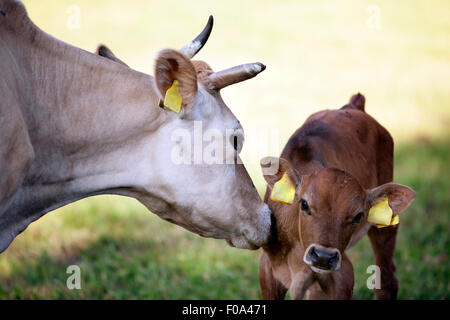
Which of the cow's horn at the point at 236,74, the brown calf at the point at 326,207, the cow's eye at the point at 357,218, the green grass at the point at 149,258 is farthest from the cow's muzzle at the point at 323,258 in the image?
the green grass at the point at 149,258

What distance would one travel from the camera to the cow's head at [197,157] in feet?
11.6

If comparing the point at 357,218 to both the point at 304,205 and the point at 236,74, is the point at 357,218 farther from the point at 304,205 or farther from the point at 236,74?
the point at 236,74

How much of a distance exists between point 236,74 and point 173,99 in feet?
1.29

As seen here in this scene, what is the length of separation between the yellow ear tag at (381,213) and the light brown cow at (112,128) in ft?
3.06

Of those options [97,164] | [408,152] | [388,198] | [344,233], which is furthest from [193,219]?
[408,152]

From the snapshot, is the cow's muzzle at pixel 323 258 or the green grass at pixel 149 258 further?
the green grass at pixel 149 258

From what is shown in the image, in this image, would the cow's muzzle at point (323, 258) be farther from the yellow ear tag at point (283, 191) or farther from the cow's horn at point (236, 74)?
the cow's horn at point (236, 74)

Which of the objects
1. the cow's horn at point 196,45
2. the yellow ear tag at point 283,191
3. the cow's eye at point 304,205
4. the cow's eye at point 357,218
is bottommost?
the cow's eye at point 357,218

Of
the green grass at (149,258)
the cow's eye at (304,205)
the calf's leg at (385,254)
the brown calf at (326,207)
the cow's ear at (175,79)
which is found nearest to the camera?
the cow's ear at (175,79)

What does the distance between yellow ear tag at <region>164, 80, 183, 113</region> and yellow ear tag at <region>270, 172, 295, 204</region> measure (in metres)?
0.97

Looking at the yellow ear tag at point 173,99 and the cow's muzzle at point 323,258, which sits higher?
the yellow ear tag at point 173,99

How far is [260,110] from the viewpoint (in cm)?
1043
